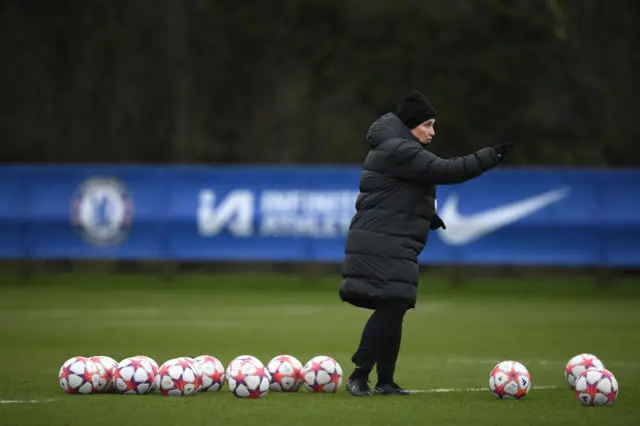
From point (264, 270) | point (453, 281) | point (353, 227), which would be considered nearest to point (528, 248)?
point (453, 281)

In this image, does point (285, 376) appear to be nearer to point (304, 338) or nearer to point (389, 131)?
point (389, 131)

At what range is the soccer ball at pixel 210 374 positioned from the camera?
36.0 ft

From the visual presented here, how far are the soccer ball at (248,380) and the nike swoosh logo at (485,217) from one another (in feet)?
47.0

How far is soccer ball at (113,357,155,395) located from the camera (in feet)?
35.2

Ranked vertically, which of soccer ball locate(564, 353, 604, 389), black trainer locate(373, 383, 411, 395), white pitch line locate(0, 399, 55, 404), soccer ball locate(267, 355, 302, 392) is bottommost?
white pitch line locate(0, 399, 55, 404)

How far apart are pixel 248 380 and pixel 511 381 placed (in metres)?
1.94

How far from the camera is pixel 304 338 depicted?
648 inches

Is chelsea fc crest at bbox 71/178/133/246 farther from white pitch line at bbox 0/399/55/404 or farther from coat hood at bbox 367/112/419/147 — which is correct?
white pitch line at bbox 0/399/55/404

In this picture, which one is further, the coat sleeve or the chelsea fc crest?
the chelsea fc crest

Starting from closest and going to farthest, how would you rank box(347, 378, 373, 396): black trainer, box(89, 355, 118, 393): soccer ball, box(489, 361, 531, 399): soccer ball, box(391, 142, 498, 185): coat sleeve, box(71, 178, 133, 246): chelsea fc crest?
1. box(391, 142, 498, 185): coat sleeve
2. box(489, 361, 531, 399): soccer ball
3. box(89, 355, 118, 393): soccer ball
4. box(347, 378, 373, 396): black trainer
5. box(71, 178, 133, 246): chelsea fc crest

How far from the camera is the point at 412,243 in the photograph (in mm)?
10891

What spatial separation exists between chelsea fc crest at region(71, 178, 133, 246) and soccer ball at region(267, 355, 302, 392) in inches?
572

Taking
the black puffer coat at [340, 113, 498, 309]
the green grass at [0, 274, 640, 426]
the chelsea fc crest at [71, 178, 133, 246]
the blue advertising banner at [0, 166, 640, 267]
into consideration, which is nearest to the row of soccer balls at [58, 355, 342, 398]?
the green grass at [0, 274, 640, 426]

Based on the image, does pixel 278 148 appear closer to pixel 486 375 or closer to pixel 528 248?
pixel 528 248
